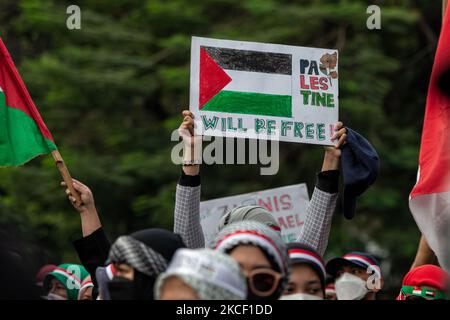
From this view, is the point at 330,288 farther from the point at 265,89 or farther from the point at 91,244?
the point at 91,244

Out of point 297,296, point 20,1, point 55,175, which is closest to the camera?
point 297,296

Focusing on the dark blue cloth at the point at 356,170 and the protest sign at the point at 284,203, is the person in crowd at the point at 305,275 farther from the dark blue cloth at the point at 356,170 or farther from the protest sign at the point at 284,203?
the protest sign at the point at 284,203

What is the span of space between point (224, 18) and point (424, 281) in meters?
9.08

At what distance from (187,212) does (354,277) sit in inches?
44.4

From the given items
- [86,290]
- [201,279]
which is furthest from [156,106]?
[201,279]

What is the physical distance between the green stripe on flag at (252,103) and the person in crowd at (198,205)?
23 cm

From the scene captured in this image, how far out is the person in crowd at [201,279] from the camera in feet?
10.8

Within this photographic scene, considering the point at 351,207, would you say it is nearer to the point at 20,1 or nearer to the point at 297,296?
the point at 297,296

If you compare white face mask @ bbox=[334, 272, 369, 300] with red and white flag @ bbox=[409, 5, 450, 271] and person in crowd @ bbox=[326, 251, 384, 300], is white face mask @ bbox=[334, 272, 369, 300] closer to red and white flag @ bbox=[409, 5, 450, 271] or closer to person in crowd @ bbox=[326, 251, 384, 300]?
person in crowd @ bbox=[326, 251, 384, 300]

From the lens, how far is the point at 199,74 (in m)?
5.52

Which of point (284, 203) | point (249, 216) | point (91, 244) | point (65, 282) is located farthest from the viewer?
point (284, 203)

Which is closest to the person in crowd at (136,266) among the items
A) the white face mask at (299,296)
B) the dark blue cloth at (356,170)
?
the white face mask at (299,296)

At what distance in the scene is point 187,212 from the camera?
5.14 metres

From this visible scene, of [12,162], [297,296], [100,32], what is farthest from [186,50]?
[297,296]
